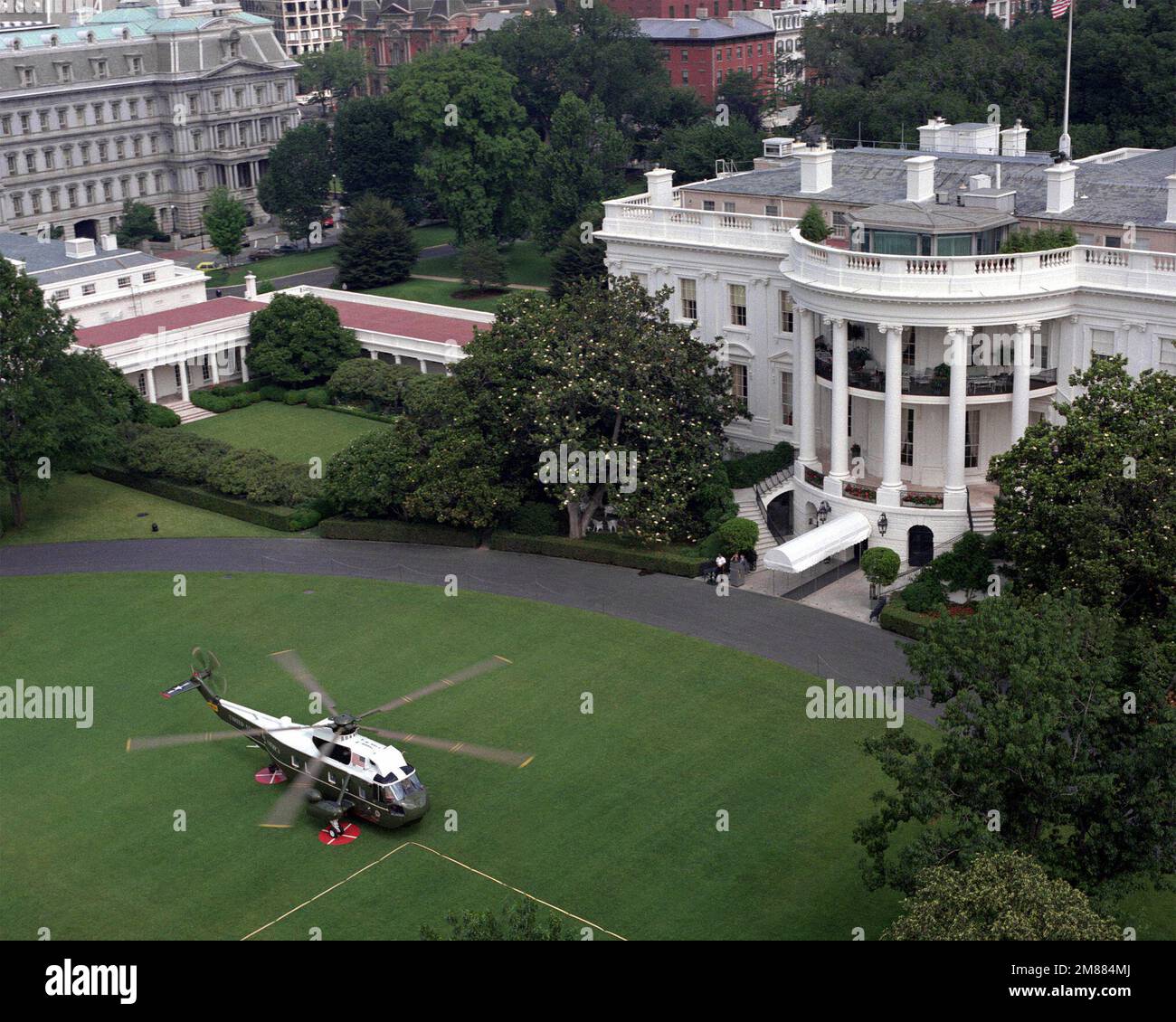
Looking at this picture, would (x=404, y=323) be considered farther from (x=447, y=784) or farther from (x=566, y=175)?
(x=447, y=784)

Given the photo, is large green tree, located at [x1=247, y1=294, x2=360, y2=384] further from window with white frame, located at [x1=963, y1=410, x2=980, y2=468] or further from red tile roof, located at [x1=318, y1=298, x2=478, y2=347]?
window with white frame, located at [x1=963, y1=410, x2=980, y2=468]

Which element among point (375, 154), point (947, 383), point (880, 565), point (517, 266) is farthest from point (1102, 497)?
point (375, 154)

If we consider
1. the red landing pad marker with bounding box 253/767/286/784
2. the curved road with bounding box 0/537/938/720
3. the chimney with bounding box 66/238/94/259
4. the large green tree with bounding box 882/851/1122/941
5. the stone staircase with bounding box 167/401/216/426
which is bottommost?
the red landing pad marker with bounding box 253/767/286/784

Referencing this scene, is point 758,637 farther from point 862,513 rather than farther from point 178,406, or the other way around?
point 178,406

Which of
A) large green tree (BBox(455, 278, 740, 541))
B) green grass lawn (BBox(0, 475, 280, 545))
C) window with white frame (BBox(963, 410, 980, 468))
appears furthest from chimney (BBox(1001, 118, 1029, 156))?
green grass lawn (BBox(0, 475, 280, 545))

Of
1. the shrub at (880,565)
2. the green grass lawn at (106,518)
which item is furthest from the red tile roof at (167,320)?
the shrub at (880,565)
